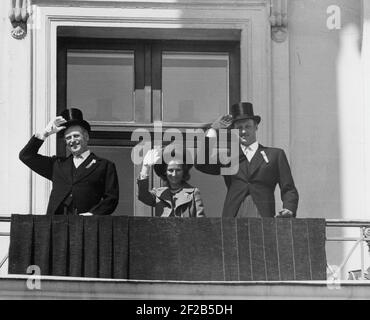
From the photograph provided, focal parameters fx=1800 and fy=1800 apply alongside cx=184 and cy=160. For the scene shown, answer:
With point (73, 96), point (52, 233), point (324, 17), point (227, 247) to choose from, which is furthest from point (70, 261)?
point (324, 17)

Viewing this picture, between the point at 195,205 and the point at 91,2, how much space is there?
310 centimetres

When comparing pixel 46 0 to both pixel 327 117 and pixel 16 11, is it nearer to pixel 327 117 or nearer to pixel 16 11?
pixel 16 11

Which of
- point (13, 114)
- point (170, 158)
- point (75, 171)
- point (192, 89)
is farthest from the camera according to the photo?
point (192, 89)

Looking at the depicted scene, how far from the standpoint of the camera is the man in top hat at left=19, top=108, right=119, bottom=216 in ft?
58.5

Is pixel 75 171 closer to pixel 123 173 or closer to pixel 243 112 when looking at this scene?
pixel 123 173

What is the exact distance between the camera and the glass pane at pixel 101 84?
1980cm

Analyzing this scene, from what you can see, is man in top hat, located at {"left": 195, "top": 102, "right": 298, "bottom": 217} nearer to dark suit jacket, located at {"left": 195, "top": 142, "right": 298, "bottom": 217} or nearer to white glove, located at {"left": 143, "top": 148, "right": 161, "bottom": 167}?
dark suit jacket, located at {"left": 195, "top": 142, "right": 298, "bottom": 217}

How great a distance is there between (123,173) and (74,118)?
5.32 ft

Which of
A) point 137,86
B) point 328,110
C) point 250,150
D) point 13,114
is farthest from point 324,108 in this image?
point 13,114

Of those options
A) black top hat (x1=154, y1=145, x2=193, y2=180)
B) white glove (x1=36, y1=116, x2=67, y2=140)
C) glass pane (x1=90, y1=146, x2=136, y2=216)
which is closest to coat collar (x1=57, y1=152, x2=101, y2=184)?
white glove (x1=36, y1=116, x2=67, y2=140)

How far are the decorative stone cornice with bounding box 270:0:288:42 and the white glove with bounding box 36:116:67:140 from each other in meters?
2.99

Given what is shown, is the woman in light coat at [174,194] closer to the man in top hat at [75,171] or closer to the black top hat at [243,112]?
the man in top hat at [75,171]

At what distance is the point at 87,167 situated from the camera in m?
18.0

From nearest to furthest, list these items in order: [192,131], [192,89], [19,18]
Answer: [19,18]
[192,131]
[192,89]
